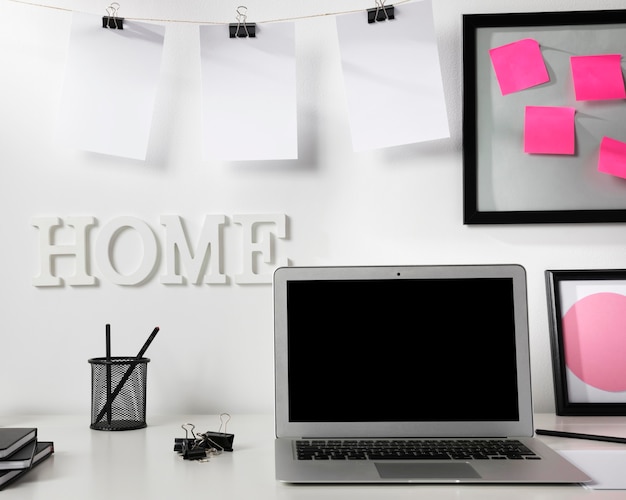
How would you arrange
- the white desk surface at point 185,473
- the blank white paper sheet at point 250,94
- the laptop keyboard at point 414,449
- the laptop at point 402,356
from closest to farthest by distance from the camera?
the white desk surface at point 185,473 → the laptop keyboard at point 414,449 → the laptop at point 402,356 → the blank white paper sheet at point 250,94

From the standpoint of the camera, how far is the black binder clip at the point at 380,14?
4.58 ft

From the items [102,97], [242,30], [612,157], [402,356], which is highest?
[242,30]

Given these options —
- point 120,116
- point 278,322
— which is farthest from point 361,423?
point 120,116

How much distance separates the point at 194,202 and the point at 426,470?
29.1 inches

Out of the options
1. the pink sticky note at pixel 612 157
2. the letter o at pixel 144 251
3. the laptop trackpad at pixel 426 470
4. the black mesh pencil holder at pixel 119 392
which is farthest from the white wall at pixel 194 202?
the laptop trackpad at pixel 426 470

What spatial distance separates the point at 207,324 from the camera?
1.46 meters

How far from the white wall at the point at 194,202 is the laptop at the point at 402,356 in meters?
0.22

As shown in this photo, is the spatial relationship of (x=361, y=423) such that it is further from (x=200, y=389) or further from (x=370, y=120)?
(x=370, y=120)

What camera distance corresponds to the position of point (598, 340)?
138 cm

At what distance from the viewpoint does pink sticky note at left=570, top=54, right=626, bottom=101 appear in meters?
1.41

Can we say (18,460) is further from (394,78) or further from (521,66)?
(521,66)

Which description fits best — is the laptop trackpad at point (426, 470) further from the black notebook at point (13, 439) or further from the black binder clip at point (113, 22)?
the black binder clip at point (113, 22)

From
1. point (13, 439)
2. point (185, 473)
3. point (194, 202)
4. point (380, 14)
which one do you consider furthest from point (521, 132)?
point (13, 439)

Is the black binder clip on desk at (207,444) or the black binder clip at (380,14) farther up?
the black binder clip at (380,14)
